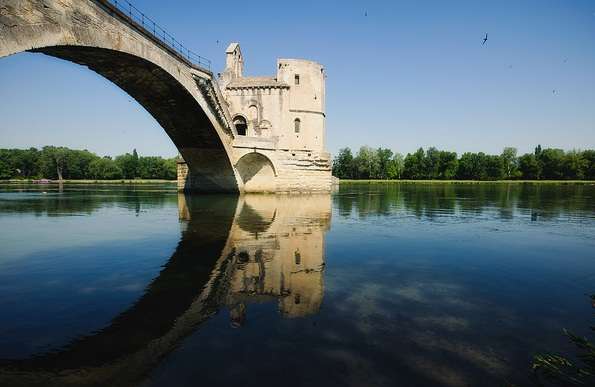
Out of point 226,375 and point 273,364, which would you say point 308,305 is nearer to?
point 273,364

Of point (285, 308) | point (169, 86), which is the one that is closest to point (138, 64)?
point (169, 86)

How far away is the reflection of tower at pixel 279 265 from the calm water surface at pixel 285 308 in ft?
0.19

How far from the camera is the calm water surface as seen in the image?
14.3 ft

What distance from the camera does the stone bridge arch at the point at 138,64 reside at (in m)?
11.1

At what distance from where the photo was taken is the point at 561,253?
1140 centimetres

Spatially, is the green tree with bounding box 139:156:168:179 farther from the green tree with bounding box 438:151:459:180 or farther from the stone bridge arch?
the green tree with bounding box 438:151:459:180

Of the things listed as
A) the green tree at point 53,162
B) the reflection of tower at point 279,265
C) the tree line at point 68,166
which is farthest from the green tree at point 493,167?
the green tree at point 53,162

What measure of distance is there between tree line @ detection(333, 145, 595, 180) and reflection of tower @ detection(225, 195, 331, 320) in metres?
97.3

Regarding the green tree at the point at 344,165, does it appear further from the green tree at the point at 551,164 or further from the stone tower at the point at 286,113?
the stone tower at the point at 286,113

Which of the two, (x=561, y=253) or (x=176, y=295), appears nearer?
(x=176, y=295)

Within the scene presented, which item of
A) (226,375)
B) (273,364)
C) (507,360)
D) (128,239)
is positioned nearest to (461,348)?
(507,360)

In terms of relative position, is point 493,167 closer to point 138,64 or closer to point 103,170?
point 138,64

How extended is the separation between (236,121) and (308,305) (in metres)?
37.9

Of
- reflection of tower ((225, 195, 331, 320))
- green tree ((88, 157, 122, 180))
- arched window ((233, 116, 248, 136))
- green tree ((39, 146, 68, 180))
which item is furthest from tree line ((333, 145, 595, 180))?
reflection of tower ((225, 195, 331, 320))
